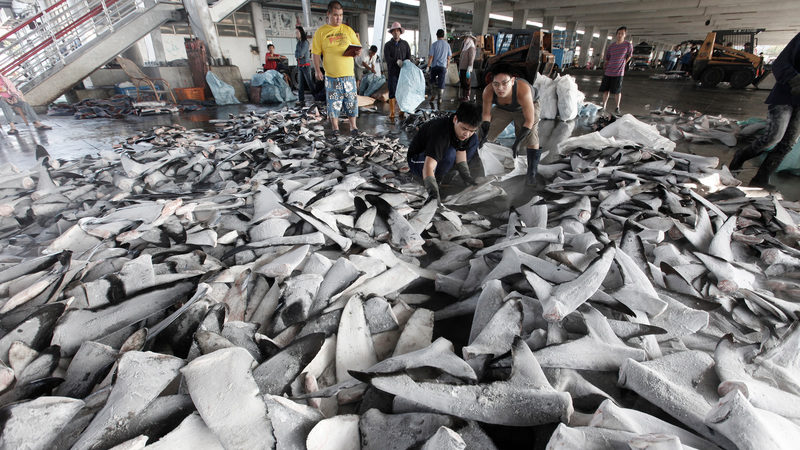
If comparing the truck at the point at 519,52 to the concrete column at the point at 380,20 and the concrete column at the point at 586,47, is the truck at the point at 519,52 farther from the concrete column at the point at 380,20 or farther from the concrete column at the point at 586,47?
the concrete column at the point at 586,47

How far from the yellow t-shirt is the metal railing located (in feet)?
25.7

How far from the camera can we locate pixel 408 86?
6809 mm

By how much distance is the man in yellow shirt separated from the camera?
198 inches

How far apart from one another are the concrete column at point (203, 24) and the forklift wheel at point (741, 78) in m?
19.7

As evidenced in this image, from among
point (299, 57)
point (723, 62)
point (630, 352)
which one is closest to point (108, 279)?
point (630, 352)

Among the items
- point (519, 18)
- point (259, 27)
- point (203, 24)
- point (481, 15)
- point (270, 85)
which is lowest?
point (270, 85)

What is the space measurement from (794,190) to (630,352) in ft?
12.9

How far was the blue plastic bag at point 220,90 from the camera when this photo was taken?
9.01 m

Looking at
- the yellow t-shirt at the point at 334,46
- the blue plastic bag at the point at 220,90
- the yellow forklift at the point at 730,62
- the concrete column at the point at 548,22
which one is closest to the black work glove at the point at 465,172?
the yellow t-shirt at the point at 334,46

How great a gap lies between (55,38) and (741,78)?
2369cm

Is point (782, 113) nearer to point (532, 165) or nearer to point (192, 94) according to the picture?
point (532, 165)

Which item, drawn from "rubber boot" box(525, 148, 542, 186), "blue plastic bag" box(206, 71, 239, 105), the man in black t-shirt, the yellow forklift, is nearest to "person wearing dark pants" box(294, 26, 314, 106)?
"blue plastic bag" box(206, 71, 239, 105)

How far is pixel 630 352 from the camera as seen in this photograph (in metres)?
1.27

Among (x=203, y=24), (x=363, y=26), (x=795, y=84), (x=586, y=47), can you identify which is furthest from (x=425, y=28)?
(x=586, y=47)
